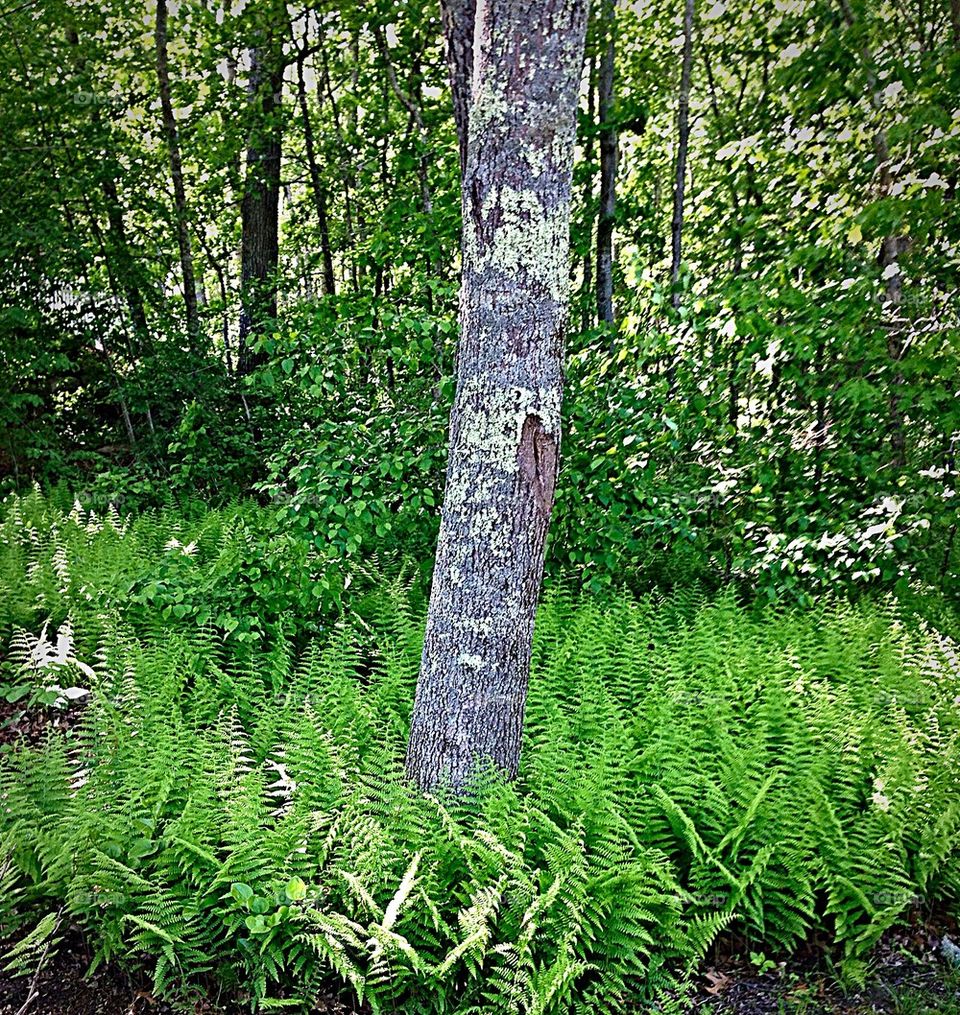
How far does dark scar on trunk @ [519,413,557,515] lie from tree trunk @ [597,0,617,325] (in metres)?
4.72

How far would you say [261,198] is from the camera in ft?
34.8

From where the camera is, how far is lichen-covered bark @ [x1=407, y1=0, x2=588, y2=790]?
321 cm

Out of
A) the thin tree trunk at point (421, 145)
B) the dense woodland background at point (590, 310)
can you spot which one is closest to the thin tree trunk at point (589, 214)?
the dense woodland background at point (590, 310)

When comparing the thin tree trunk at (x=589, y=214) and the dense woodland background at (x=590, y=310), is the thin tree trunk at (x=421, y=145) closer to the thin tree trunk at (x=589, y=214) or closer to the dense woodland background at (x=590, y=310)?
the dense woodland background at (x=590, y=310)

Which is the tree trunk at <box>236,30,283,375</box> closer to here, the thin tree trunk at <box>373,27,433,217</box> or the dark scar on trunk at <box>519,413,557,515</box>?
Answer: the thin tree trunk at <box>373,27,433,217</box>

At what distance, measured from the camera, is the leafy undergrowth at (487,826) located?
3.01 m

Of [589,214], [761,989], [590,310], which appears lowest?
[761,989]

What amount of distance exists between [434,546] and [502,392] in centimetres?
285

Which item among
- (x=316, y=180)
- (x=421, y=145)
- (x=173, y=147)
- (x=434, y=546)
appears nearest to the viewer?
(x=434, y=546)

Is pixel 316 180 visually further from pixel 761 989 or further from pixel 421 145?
pixel 761 989

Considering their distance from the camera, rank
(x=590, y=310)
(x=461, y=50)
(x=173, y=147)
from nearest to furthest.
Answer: (x=461, y=50) < (x=590, y=310) < (x=173, y=147)

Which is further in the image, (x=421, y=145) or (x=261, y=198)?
(x=261, y=198)

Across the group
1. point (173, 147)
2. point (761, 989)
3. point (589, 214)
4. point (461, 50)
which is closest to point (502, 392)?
point (461, 50)

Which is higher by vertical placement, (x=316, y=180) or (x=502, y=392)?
(x=316, y=180)
